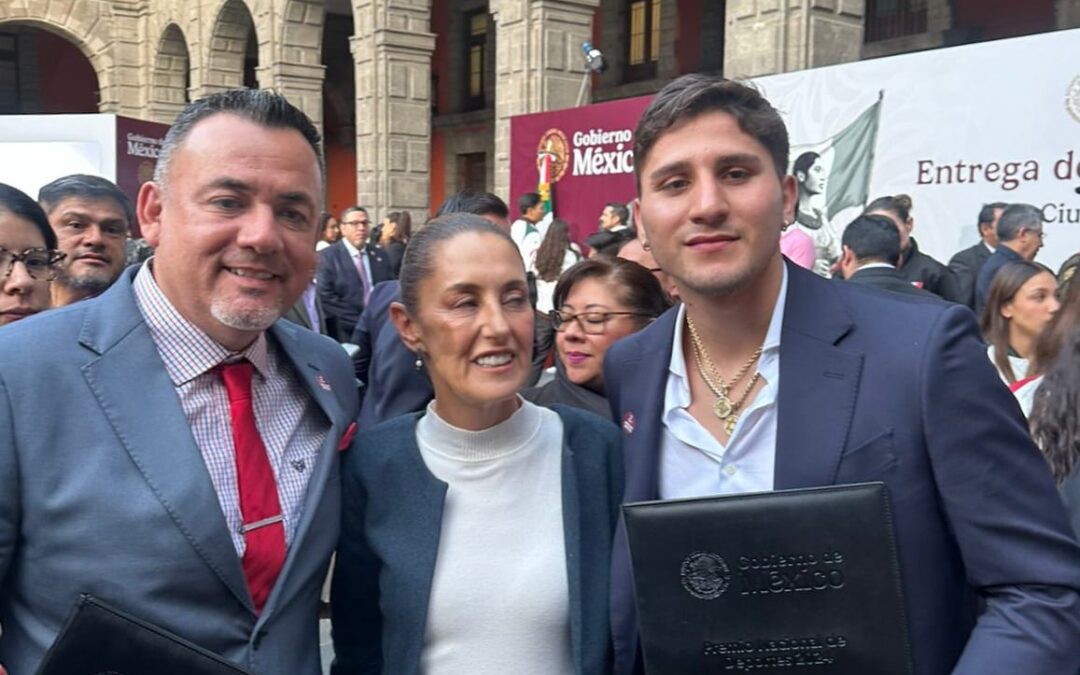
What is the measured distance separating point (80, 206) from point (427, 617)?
238cm

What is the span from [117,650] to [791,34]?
752 cm

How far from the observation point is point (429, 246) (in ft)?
6.11

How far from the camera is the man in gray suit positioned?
1.41 m

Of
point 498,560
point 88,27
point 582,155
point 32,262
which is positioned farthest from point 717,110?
point 88,27

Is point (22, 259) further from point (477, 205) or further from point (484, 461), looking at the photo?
point (477, 205)

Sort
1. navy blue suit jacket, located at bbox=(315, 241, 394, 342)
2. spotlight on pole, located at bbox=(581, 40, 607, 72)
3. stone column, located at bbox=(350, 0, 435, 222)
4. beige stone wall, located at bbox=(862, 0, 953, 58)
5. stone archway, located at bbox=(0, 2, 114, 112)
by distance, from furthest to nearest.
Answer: stone archway, located at bbox=(0, 2, 114, 112) → stone column, located at bbox=(350, 0, 435, 222) → beige stone wall, located at bbox=(862, 0, 953, 58) → spotlight on pole, located at bbox=(581, 40, 607, 72) → navy blue suit jacket, located at bbox=(315, 241, 394, 342)

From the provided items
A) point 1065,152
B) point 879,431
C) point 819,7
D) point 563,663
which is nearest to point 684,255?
point 879,431

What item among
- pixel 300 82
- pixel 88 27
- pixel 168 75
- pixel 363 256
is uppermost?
pixel 88 27

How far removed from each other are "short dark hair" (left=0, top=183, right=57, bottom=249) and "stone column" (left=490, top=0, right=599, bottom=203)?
320 inches

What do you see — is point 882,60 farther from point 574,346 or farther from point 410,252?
point 410,252

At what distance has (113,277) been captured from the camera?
3383mm

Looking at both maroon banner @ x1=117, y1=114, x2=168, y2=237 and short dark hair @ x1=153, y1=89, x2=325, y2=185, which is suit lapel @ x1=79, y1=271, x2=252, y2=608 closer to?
short dark hair @ x1=153, y1=89, x2=325, y2=185

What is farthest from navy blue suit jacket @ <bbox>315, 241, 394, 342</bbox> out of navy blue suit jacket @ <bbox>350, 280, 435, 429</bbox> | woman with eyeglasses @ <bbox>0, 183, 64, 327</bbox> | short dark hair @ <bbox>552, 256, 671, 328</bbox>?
woman with eyeglasses @ <bbox>0, 183, 64, 327</bbox>

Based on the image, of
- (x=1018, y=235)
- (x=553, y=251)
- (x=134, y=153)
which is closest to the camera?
(x=1018, y=235)
